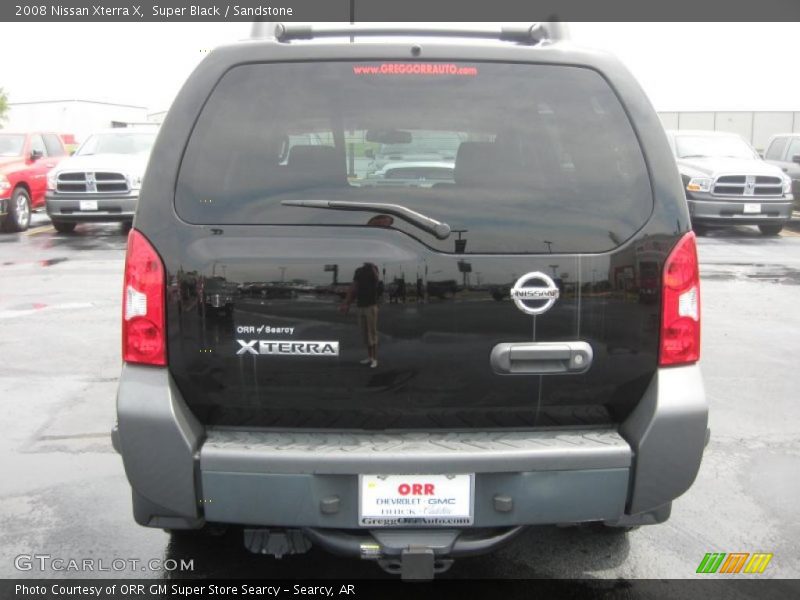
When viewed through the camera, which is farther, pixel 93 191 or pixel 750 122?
pixel 750 122

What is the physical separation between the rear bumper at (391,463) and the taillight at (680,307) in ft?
0.27

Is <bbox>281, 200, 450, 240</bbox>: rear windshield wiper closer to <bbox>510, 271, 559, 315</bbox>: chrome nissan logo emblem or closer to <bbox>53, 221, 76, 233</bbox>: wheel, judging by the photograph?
<bbox>510, 271, 559, 315</bbox>: chrome nissan logo emblem

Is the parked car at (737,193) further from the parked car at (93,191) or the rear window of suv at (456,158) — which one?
the rear window of suv at (456,158)

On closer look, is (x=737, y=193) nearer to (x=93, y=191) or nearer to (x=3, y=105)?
(x=93, y=191)

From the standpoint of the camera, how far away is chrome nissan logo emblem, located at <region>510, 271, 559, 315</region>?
243 cm

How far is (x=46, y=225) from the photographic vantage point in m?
16.5

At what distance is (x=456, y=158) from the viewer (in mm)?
2600

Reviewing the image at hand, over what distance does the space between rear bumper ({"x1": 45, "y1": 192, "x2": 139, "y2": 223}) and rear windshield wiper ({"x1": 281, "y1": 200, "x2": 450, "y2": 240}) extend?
1210 centimetres

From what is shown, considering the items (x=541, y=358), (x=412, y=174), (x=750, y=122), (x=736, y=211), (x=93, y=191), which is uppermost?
(x=750, y=122)

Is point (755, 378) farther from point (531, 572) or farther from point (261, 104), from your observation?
point (261, 104)

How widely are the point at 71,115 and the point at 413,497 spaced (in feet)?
225

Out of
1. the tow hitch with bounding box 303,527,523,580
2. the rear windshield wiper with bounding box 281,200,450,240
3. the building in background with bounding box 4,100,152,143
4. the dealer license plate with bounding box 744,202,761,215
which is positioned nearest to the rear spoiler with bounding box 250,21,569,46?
the rear windshield wiper with bounding box 281,200,450,240

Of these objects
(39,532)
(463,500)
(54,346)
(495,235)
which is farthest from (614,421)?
(54,346)

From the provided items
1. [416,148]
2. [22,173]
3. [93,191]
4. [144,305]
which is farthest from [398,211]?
[22,173]
